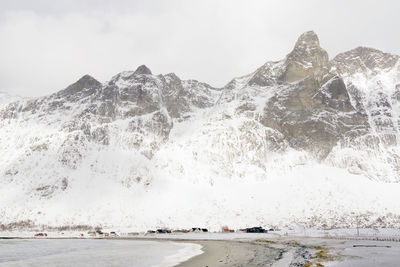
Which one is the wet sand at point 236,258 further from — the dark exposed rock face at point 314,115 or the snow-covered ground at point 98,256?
the dark exposed rock face at point 314,115

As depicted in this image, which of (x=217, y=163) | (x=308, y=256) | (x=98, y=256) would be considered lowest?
(x=98, y=256)

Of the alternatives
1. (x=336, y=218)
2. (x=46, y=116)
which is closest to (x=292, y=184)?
(x=336, y=218)

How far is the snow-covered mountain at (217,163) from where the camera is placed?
415 ft

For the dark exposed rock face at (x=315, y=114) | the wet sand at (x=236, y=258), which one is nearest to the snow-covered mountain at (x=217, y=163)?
the dark exposed rock face at (x=315, y=114)

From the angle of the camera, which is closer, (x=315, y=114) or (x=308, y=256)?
(x=308, y=256)

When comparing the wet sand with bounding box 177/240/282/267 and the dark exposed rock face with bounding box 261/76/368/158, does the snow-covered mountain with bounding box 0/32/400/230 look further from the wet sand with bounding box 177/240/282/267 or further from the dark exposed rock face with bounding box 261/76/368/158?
the wet sand with bounding box 177/240/282/267

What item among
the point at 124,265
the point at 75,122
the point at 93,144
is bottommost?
the point at 124,265

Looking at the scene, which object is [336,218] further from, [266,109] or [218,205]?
[266,109]

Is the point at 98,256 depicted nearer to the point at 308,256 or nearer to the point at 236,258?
the point at 236,258

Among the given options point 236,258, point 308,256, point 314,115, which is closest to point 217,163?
point 314,115

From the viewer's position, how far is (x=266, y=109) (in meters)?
188

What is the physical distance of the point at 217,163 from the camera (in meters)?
159

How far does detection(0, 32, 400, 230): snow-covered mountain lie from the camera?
126438 millimetres

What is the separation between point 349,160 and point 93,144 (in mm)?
115177
